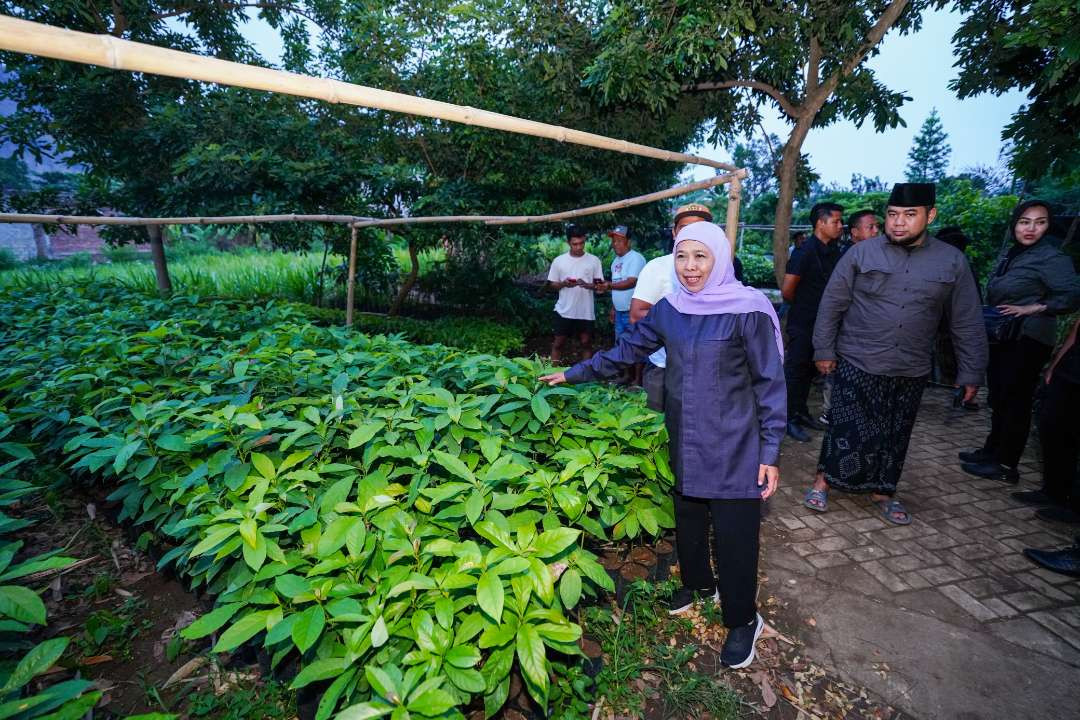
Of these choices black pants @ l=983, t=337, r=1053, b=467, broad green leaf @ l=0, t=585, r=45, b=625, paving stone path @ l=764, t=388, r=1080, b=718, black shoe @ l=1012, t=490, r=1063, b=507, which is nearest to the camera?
broad green leaf @ l=0, t=585, r=45, b=625

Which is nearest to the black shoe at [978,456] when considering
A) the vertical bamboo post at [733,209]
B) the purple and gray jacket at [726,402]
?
the vertical bamboo post at [733,209]

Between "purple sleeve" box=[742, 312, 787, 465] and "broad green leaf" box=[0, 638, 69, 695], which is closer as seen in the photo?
"broad green leaf" box=[0, 638, 69, 695]

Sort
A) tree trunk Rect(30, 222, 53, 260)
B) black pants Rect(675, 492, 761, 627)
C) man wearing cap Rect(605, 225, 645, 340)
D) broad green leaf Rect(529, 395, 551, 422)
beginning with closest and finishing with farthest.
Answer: broad green leaf Rect(529, 395, 551, 422) < black pants Rect(675, 492, 761, 627) < man wearing cap Rect(605, 225, 645, 340) < tree trunk Rect(30, 222, 53, 260)

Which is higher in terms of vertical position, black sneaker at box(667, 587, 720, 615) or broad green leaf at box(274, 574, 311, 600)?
broad green leaf at box(274, 574, 311, 600)

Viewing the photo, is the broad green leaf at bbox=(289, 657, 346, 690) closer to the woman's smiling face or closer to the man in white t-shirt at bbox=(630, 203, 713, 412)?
the woman's smiling face

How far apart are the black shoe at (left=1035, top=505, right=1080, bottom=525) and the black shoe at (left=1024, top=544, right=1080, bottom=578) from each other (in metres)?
0.51

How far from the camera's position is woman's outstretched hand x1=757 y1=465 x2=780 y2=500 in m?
2.11

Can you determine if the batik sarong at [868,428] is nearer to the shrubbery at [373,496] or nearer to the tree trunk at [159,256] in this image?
the shrubbery at [373,496]

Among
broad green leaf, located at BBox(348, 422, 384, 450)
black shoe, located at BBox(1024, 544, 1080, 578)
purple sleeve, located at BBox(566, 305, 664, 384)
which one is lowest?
black shoe, located at BBox(1024, 544, 1080, 578)

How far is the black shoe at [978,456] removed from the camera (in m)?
4.13

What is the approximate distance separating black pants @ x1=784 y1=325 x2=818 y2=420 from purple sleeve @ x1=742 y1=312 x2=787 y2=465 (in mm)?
3002

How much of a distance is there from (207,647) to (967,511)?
4.66m

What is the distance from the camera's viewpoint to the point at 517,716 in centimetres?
186

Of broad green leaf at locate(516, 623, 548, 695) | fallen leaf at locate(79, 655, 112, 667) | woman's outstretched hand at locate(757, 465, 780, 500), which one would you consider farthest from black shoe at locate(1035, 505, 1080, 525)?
fallen leaf at locate(79, 655, 112, 667)
